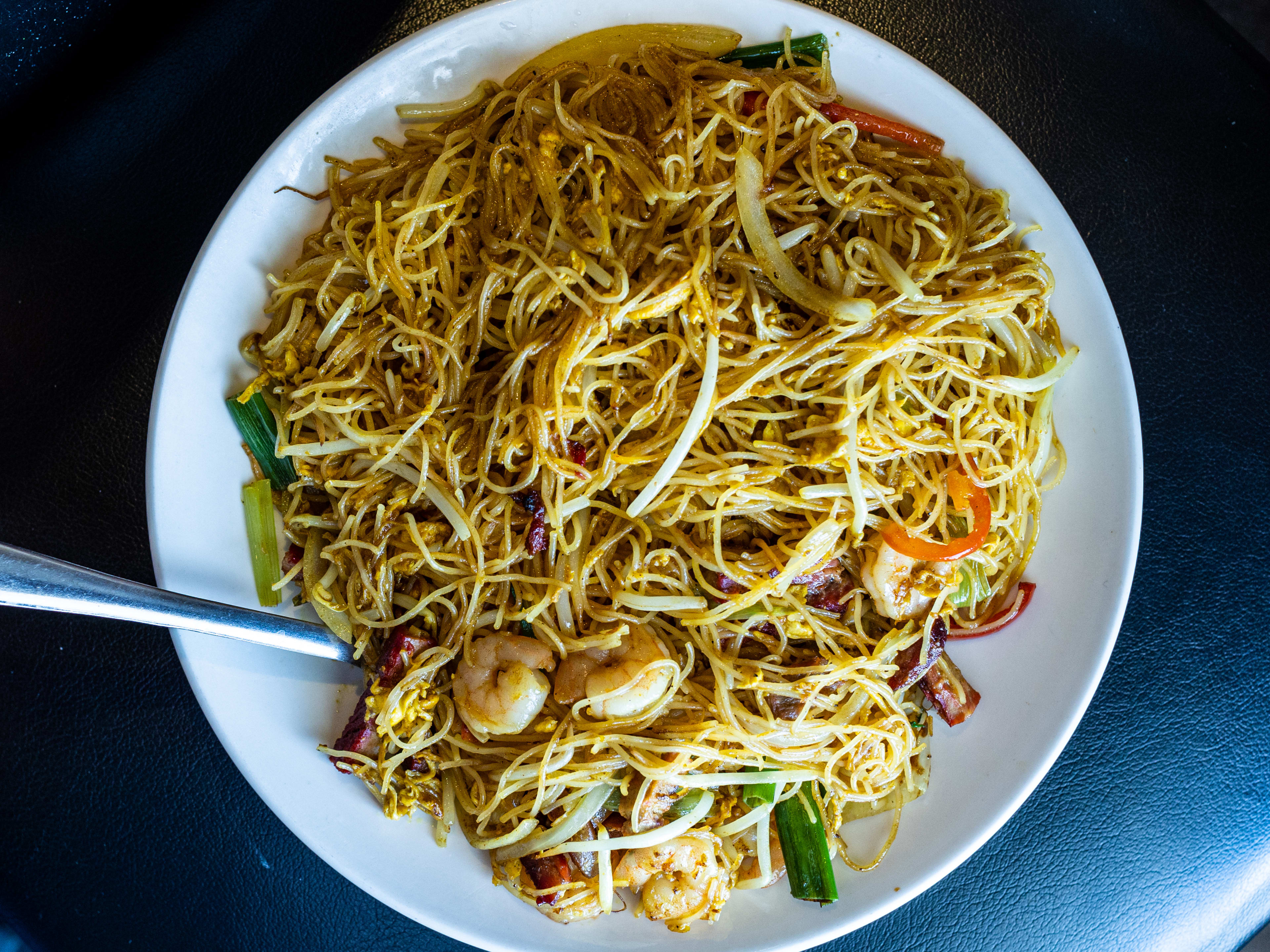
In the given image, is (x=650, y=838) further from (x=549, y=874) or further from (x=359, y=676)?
(x=359, y=676)

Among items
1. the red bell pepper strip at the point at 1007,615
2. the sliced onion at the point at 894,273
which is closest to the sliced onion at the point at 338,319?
the sliced onion at the point at 894,273

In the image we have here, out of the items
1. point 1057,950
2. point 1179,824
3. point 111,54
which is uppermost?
point 111,54

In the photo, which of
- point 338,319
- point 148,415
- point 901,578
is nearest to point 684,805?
point 901,578

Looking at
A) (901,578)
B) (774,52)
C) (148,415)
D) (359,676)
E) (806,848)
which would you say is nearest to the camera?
(901,578)

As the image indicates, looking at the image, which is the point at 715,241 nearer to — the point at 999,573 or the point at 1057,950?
the point at 999,573

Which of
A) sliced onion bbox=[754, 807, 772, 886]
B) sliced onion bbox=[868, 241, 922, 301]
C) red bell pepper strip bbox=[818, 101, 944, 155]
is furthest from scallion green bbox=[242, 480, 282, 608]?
red bell pepper strip bbox=[818, 101, 944, 155]

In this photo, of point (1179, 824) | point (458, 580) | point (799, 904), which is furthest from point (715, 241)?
point (1179, 824)
